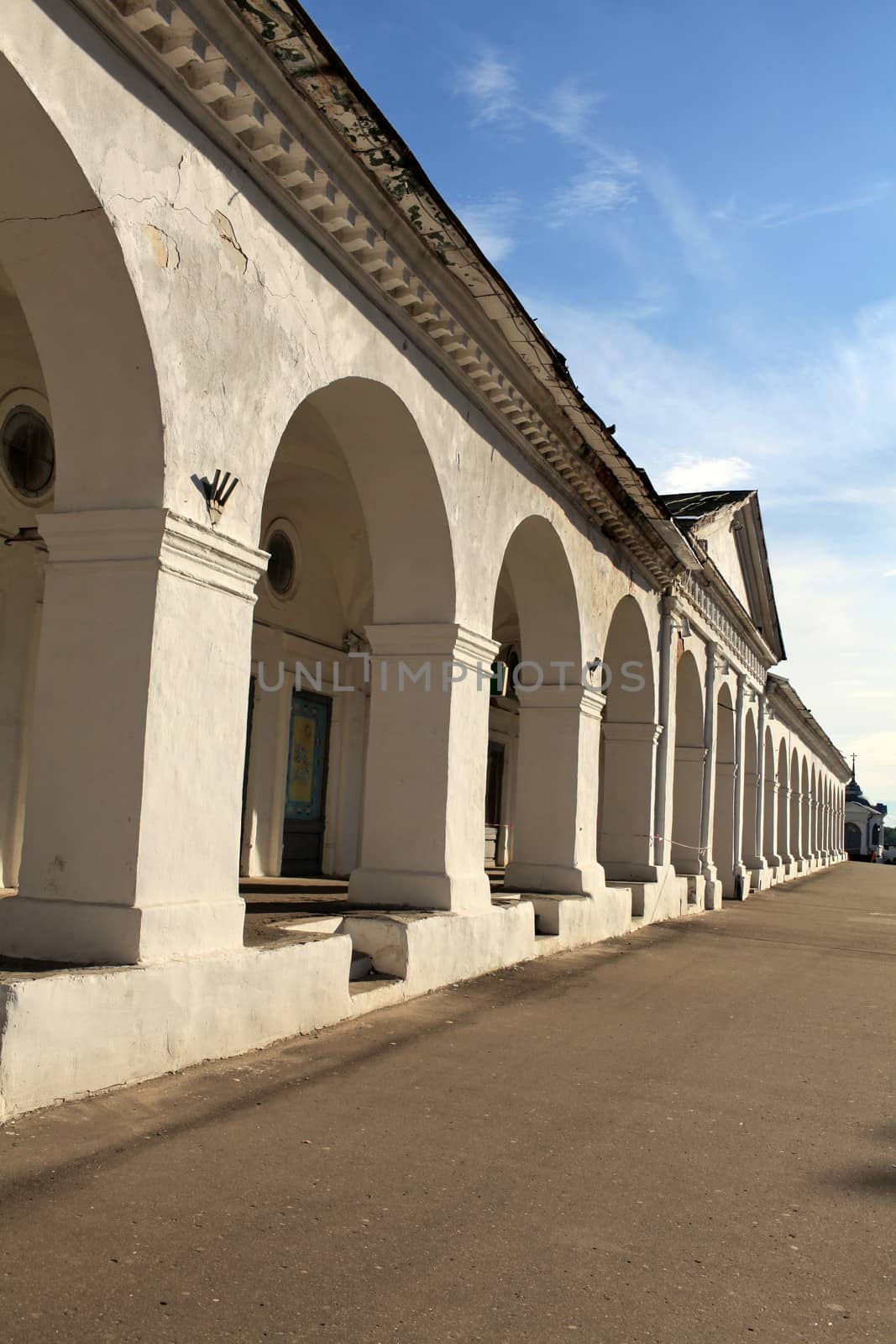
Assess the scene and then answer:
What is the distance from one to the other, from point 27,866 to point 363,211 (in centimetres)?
381

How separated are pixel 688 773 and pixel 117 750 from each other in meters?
13.1

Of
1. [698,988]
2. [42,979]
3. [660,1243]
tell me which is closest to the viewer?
[660,1243]

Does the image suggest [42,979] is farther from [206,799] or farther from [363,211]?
[363,211]

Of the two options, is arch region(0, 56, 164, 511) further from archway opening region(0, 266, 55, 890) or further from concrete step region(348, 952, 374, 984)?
archway opening region(0, 266, 55, 890)

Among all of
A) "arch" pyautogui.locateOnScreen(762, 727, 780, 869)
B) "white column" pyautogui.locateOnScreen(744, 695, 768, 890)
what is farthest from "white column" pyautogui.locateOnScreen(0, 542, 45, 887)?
"arch" pyautogui.locateOnScreen(762, 727, 780, 869)

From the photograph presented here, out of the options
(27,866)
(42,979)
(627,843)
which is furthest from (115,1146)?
(627,843)

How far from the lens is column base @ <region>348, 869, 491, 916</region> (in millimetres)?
7797

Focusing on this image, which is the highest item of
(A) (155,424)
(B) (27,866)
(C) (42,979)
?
(A) (155,424)

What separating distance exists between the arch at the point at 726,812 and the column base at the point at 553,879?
33.5 feet

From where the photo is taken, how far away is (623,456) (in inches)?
431

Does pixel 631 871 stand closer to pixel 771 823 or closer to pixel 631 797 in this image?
pixel 631 797

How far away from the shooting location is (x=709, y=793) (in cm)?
1753

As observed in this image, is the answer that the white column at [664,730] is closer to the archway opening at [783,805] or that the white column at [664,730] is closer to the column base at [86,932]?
the column base at [86,932]

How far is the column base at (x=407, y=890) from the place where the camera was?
7797mm
